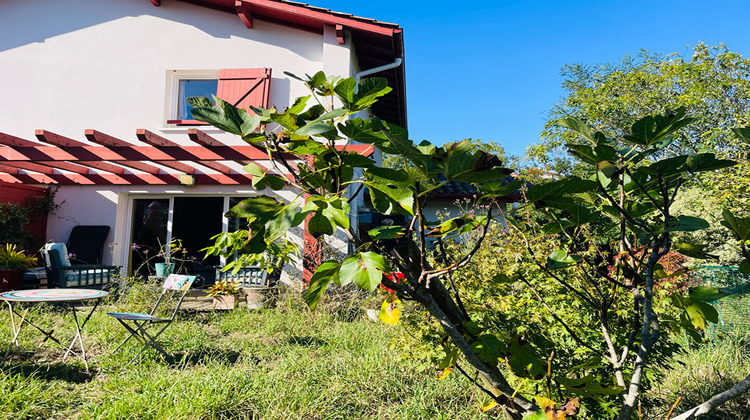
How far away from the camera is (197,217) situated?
8820mm

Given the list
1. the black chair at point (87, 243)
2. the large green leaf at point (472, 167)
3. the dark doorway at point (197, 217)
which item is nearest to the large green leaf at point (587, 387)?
the large green leaf at point (472, 167)

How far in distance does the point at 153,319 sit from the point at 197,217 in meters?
5.13

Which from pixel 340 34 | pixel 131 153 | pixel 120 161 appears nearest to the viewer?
pixel 131 153

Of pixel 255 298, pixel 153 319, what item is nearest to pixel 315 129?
pixel 153 319

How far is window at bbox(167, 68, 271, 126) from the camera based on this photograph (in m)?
7.78

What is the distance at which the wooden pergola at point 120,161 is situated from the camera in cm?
598

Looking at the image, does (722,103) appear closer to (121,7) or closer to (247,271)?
(247,271)

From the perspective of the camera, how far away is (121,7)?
8633mm

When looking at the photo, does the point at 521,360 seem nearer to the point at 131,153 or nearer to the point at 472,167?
the point at 472,167

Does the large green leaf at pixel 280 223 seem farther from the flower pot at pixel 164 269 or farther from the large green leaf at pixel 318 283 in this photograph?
the flower pot at pixel 164 269

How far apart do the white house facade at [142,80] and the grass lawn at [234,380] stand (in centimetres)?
376

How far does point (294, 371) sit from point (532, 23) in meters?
18.6

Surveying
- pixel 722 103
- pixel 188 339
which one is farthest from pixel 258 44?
pixel 722 103

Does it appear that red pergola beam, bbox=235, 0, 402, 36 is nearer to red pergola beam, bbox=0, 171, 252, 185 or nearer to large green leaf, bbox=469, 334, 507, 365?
red pergola beam, bbox=0, 171, 252, 185
